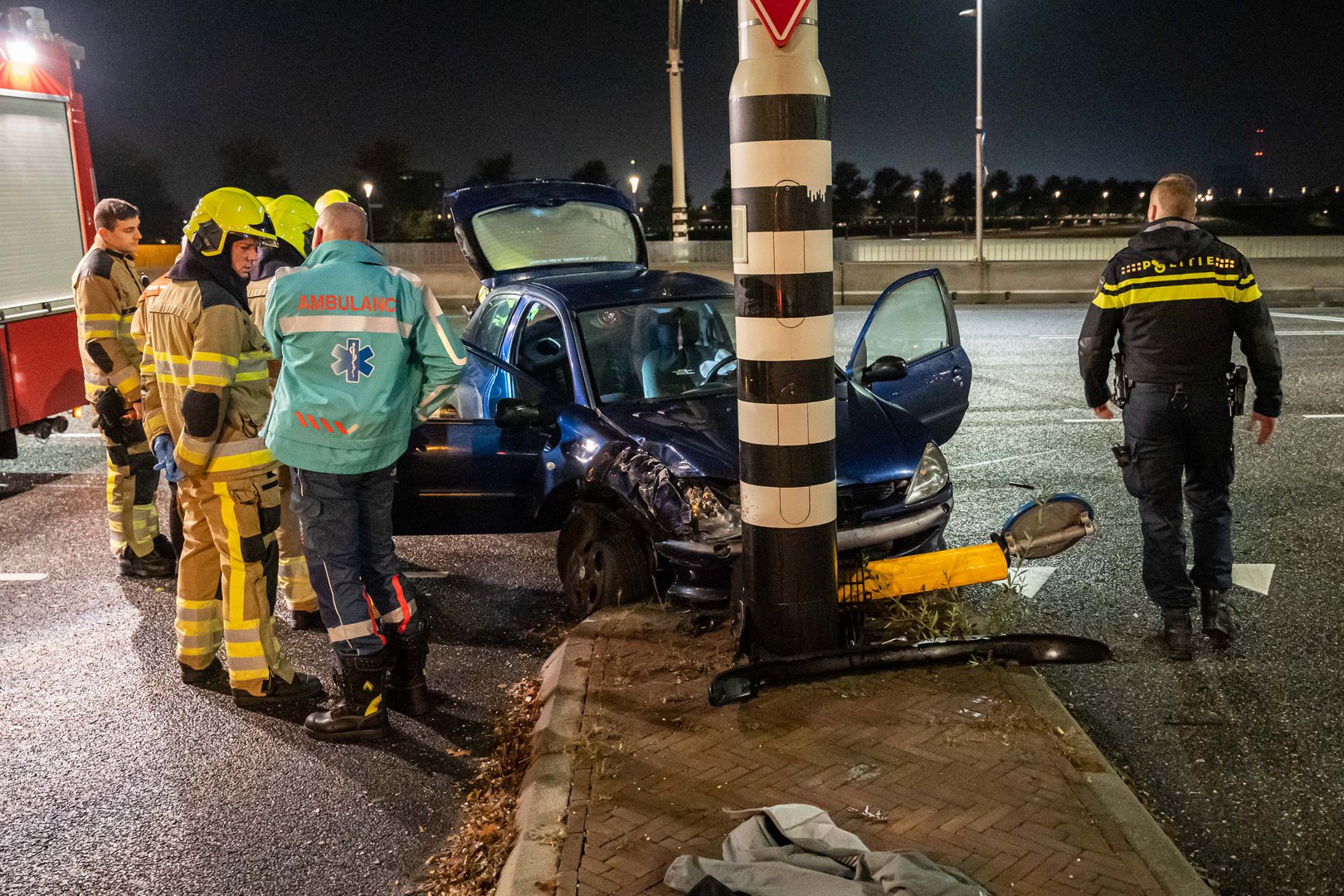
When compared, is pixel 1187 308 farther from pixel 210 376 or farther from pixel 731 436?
pixel 210 376

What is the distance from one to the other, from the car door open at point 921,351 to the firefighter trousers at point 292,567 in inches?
121

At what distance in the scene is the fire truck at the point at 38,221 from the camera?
8.80 meters

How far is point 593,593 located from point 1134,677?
2.47m

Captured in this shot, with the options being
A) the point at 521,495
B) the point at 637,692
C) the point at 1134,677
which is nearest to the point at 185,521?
the point at 521,495

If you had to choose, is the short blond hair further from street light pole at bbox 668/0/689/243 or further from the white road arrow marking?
→ street light pole at bbox 668/0/689/243

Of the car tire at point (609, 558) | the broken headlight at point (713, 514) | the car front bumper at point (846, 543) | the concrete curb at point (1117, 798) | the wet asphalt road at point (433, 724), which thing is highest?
the broken headlight at point (713, 514)

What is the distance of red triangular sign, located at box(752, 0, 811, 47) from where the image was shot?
4.16 meters

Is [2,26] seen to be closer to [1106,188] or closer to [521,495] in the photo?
[521,495]

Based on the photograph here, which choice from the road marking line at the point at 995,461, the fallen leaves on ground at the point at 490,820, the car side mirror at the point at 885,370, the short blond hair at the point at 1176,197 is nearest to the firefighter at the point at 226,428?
the fallen leaves on ground at the point at 490,820

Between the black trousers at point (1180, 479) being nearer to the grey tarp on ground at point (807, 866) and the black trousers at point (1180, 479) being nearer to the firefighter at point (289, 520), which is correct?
the grey tarp on ground at point (807, 866)

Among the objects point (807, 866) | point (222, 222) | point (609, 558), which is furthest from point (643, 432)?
point (807, 866)

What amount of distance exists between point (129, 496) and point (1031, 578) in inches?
201

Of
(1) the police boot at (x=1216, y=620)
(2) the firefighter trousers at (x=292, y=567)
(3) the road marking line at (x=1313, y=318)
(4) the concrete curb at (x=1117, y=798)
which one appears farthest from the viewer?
(3) the road marking line at (x=1313, y=318)

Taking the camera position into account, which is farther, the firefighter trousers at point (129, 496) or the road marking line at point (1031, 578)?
the firefighter trousers at point (129, 496)
